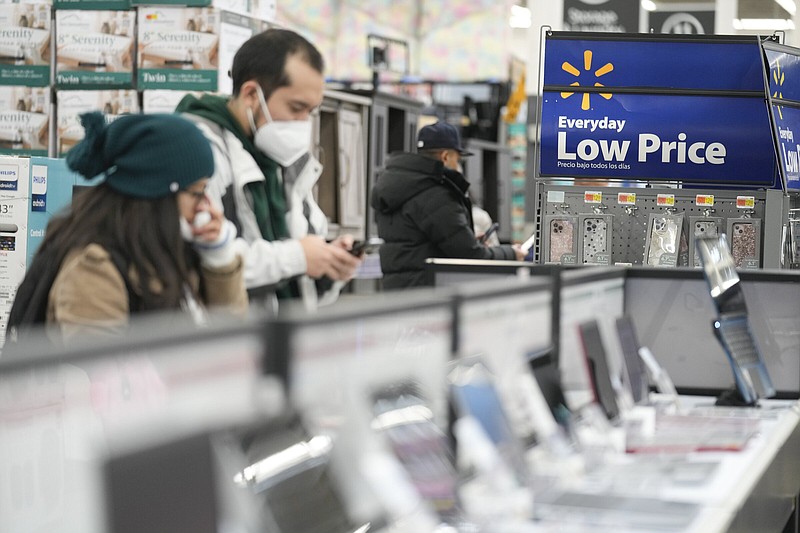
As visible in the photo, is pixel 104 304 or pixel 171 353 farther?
pixel 104 304

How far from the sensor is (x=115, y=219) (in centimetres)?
231

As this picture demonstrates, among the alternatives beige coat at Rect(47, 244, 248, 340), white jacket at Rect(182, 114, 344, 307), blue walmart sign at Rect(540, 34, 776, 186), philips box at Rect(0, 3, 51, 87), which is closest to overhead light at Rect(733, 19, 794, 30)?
blue walmart sign at Rect(540, 34, 776, 186)

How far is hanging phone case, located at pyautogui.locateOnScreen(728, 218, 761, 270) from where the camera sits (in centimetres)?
554

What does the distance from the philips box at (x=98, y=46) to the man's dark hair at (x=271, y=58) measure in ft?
11.8

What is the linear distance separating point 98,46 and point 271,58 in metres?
3.76

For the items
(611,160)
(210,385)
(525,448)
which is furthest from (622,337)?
(611,160)

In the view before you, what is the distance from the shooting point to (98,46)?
664 centimetres

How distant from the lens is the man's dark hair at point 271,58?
3176mm

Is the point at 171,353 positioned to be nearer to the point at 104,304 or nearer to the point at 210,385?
the point at 210,385

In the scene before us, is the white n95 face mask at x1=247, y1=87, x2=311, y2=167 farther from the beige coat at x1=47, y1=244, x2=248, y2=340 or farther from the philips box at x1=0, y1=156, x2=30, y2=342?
the philips box at x1=0, y1=156, x2=30, y2=342

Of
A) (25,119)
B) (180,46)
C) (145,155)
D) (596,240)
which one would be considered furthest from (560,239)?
(145,155)

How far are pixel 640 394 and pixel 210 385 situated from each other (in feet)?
6.77

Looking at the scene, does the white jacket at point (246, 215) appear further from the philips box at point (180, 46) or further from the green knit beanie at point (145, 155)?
the philips box at point (180, 46)

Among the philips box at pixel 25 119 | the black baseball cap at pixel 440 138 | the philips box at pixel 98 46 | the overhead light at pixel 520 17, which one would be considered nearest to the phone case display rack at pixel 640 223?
the black baseball cap at pixel 440 138
